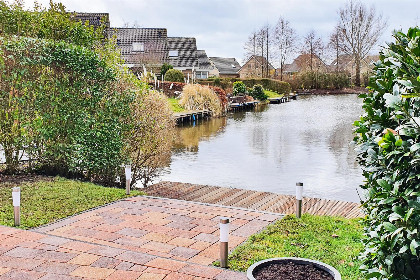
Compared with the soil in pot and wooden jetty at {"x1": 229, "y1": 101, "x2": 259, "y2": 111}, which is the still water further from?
wooden jetty at {"x1": 229, "y1": 101, "x2": 259, "y2": 111}

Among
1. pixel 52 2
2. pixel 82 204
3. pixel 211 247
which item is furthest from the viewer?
pixel 52 2

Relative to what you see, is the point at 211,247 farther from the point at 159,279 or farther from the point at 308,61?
the point at 308,61

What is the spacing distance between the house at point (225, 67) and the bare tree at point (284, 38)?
10.7 metres

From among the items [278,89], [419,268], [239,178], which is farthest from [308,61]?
[419,268]

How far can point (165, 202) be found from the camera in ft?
25.1

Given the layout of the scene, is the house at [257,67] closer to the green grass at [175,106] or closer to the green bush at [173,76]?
the green bush at [173,76]

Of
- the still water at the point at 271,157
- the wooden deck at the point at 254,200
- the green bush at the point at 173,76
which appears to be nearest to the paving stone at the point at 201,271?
the wooden deck at the point at 254,200

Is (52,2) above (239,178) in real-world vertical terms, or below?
above

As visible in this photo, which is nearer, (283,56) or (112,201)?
(112,201)

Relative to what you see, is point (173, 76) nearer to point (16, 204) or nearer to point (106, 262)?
point (16, 204)

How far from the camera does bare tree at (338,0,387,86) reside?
6244 centimetres

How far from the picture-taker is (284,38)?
66750 millimetres

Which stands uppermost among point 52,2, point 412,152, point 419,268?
point 52,2

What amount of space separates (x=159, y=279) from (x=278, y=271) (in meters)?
1.16
